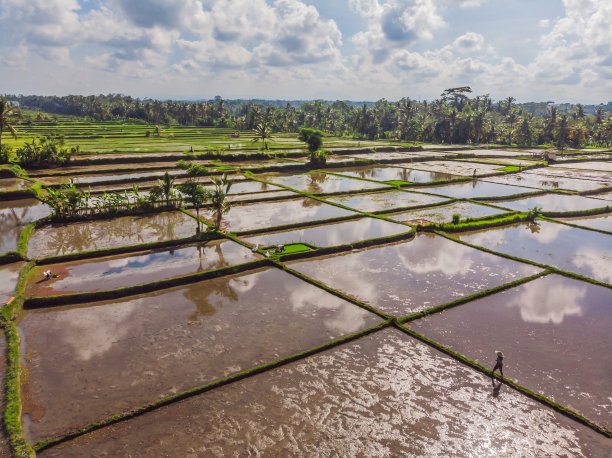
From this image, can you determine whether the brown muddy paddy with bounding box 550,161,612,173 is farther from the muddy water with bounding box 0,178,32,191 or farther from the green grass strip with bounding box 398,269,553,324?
the muddy water with bounding box 0,178,32,191

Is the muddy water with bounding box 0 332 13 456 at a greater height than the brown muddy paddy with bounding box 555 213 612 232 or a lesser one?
lesser

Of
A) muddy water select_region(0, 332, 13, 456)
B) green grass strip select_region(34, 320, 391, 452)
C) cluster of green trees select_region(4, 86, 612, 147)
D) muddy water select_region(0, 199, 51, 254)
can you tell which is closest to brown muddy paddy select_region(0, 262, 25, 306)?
muddy water select_region(0, 199, 51, 254)

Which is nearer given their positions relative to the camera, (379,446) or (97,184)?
(379,446)

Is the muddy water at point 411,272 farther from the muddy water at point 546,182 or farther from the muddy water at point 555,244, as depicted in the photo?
the muddy water at point 546,182

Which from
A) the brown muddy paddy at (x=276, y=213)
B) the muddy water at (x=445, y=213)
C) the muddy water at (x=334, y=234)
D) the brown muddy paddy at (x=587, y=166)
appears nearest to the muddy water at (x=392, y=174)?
the muddy water at (x=445, y=213)

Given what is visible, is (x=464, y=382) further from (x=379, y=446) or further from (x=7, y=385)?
(x=7, y=385)

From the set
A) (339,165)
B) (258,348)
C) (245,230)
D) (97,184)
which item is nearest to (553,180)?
(339,165)
